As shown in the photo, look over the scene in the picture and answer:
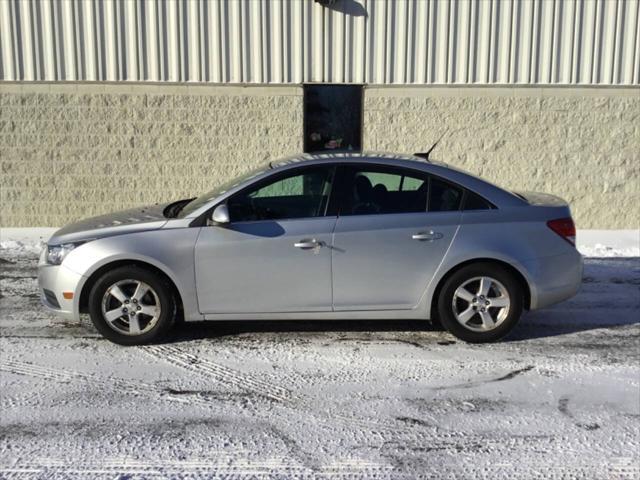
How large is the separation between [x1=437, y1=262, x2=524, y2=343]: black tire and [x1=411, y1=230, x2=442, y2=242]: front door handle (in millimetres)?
349

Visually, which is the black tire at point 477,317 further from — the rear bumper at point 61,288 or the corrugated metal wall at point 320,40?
the corrugated metal wall at point 320,40

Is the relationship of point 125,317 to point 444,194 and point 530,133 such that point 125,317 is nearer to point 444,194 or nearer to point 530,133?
point 444,194

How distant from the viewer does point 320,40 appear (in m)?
10.5

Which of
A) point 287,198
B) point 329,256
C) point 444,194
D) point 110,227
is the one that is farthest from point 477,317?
point 110,227

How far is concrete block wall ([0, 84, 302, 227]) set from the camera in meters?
10.6

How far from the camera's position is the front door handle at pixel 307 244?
5.10m

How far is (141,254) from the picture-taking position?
16.5ft

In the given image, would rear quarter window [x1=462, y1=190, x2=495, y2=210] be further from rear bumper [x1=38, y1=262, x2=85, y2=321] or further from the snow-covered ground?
rear bumper [x1=38, y1=262, x2=85, y2=321]

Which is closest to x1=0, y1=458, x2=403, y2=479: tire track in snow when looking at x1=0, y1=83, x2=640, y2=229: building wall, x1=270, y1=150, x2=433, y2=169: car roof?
x1=270, y1=150, x2=433, y2=169: car roof

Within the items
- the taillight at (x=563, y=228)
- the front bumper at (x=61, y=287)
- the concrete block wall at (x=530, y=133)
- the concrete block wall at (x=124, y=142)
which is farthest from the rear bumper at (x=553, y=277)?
the concrete block wall at (x=124, y=142)

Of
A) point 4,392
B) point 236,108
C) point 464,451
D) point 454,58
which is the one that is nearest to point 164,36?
point 236,108

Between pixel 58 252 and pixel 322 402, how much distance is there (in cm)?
260

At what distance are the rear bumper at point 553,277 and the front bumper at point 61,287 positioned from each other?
3669 millimetres

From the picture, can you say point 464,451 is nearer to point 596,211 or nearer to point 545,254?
point 545,254
